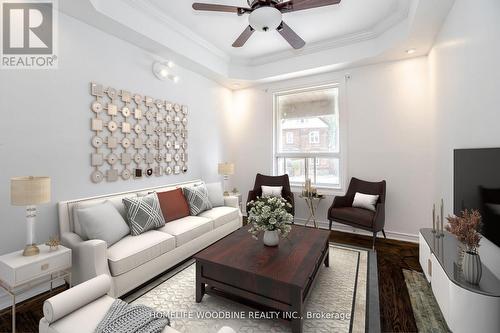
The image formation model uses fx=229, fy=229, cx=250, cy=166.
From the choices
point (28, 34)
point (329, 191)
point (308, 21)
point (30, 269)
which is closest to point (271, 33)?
point (308, 21)

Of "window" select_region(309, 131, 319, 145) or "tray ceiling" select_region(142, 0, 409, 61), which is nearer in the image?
"tray ceiling" select_region(142, 0, 409, 61)

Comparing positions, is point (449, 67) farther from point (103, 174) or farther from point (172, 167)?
point (103, 174)

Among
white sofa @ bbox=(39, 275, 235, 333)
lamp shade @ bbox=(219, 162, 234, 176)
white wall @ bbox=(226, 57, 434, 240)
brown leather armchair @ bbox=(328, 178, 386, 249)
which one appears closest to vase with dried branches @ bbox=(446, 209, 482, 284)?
brown leather armchair @ bbox=(328, 178, 386, 249)

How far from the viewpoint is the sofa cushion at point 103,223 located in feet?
7.36

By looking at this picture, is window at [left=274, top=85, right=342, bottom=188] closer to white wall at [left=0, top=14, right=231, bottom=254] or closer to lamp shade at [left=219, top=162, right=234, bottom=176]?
lamp shade at [left=219, top=162, right=234, bottom=176]

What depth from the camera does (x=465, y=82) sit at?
221cm

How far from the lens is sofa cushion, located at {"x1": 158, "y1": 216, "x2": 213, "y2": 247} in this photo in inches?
108

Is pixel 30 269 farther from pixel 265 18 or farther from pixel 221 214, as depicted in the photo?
pixel 265 18

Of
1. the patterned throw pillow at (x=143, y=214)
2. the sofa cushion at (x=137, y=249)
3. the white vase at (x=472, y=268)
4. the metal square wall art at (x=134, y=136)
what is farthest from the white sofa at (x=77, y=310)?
the white vase at (x=472, y=268)

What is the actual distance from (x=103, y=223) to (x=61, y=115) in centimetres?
131

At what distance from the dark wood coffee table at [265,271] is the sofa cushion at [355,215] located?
115 centimetres

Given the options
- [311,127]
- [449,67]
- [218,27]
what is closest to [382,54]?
[449,67]

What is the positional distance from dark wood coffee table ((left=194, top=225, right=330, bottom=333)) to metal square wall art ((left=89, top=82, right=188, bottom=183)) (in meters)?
1.79

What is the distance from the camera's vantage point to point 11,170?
220 cm
